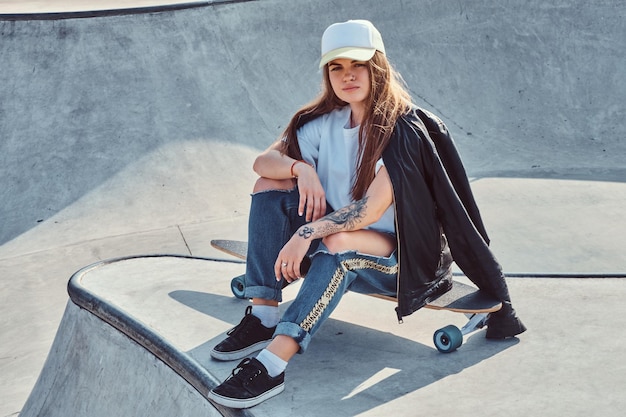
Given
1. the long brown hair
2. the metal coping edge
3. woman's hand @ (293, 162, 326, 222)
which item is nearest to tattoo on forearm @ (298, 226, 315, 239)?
woman's hand @ (293, 162, 326, 222)

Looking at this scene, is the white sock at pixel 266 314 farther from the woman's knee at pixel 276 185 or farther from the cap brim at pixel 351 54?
the cap brim at pixel 351 54

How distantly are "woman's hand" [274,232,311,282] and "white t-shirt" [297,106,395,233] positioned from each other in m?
0.41

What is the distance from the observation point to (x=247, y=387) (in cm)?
305

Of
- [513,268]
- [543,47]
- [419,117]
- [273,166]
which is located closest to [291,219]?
[273,166]

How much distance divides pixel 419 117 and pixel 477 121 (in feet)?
21.2

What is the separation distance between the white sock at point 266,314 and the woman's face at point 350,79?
102cm

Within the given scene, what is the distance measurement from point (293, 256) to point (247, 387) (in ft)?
1.83

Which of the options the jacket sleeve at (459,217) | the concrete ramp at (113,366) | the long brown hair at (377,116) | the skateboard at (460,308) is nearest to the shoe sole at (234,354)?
the concrete ramp at (113,366)

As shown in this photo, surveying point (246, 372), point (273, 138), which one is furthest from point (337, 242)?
point (273, 138)

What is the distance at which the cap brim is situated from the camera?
328cm

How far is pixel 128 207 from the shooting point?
770 cm

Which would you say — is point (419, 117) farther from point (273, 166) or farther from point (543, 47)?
point (543, 47)

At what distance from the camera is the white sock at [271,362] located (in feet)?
10.3

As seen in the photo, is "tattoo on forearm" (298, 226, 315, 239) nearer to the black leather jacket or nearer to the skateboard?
the black leather jacket
